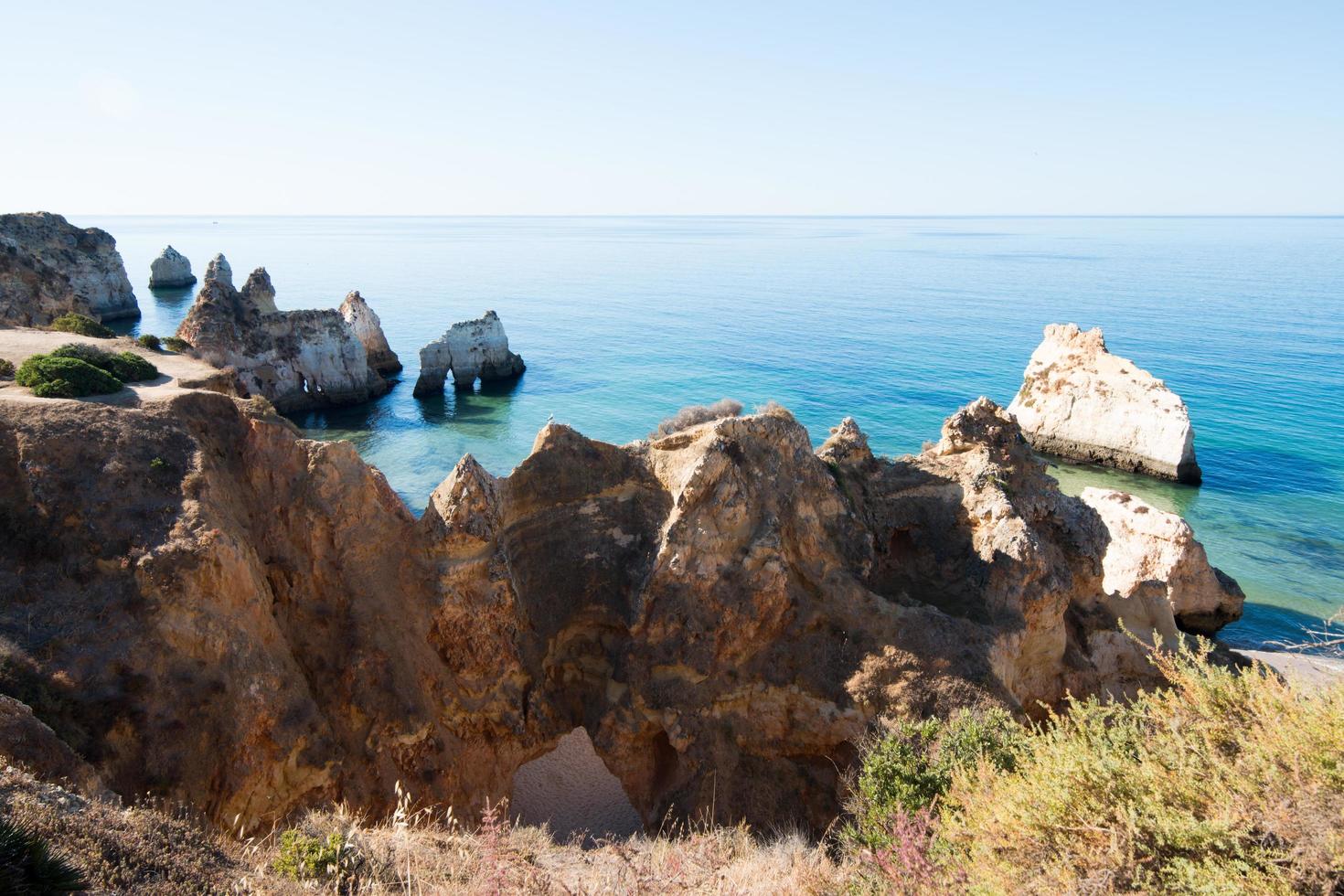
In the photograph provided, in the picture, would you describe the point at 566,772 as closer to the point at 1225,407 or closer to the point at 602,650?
the point at 602,650

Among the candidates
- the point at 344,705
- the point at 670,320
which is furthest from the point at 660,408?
the point at 344,705

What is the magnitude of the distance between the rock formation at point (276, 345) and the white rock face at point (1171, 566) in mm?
56699

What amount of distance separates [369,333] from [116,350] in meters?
52.7

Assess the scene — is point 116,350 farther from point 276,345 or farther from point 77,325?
point 276,345

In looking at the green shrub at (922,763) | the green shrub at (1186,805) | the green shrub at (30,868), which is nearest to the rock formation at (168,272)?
the green shrub at (30,868)

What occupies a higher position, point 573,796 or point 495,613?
point 495,613

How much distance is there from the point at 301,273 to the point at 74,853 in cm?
18047

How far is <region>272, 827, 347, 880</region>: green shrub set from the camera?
456 inches

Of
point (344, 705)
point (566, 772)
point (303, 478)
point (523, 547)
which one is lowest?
point (566, 772)

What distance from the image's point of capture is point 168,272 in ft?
462

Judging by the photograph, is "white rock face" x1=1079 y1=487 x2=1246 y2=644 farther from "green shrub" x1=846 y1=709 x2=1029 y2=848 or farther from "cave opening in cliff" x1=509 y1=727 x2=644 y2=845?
"cave opening in cliff" x1=509 y1=727 x2=644 y2=845

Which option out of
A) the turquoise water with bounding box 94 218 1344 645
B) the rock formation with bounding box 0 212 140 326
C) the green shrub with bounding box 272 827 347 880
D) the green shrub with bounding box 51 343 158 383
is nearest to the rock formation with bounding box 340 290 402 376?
the turquoise water with bounding box 94 218 1344 645

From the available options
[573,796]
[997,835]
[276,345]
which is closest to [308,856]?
[573,796]

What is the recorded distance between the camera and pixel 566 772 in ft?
70.5
